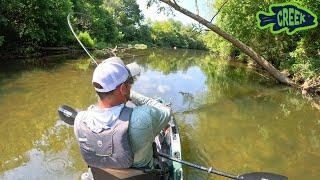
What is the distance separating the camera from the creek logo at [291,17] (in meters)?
13.8

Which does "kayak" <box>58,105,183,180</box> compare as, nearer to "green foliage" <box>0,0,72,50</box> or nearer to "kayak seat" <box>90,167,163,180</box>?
"kayak seat" <box>90,167,163,180</box>

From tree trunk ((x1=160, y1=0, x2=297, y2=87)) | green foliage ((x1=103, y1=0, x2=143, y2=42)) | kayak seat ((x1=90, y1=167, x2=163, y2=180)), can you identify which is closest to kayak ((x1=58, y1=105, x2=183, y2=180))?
kayak seat ((x1=90, y1=167, x2=163, y2=180))

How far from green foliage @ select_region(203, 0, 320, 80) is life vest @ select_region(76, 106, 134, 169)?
36.9 feet

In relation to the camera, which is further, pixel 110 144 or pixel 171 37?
pixel 171 37

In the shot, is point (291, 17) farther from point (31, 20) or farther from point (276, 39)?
point (31, 20)

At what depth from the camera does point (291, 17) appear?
45.9 ft

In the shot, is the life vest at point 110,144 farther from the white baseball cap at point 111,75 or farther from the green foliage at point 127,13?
the green foliage at point 127,13

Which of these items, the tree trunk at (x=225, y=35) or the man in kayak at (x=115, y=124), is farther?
the tree trunk at (x=225, y=35)

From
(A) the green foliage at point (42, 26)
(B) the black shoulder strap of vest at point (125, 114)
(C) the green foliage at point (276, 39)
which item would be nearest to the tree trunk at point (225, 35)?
(C) the green foliage at point (276, 39)

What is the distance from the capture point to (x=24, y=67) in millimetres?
16141

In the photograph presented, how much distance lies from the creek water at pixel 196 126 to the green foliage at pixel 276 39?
1.29 metres

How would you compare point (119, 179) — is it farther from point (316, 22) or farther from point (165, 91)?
point (316, 22)

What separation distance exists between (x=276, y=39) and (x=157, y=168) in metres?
16.0

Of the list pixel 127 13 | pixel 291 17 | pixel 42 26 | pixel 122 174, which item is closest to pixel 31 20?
pixel 42 26
